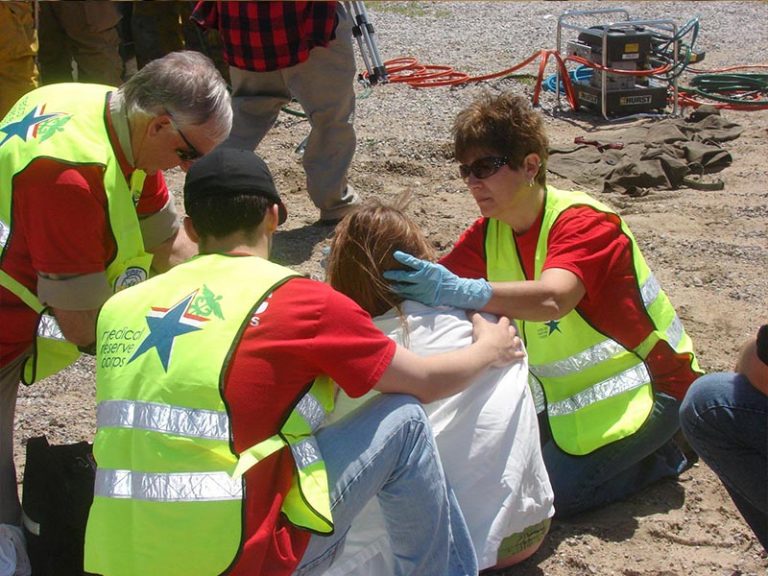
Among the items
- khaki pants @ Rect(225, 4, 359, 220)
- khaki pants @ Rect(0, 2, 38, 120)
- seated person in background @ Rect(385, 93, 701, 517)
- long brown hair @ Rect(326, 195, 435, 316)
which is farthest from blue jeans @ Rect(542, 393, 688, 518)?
khaki pants @ Rect(0, 2, 38, 120)

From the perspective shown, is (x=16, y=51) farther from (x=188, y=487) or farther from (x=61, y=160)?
(x=188, y=487)

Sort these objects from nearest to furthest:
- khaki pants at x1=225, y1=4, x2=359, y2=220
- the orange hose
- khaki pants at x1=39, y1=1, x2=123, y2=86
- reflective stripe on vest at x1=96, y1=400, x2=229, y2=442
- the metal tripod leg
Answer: reflective stripe on vest at x1=96, y1=400, x2=229, y2=442
khaki pants at x1=225, y1=4, x2=359, y2=220
the metal tripod leg
khaki pants at x1=39, y1=1, x2=123, y2=86
the orange hose

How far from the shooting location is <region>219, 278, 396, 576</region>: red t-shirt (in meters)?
2.21

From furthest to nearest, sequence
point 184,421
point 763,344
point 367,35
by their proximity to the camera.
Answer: point 367,35, point 763,344, point 184,421

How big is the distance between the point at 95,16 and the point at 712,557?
19.5 ft

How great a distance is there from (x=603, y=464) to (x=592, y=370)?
0.96 ft

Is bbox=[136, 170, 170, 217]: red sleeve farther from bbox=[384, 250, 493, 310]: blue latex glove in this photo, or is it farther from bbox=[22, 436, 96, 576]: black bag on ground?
bbox=[384, 250, 493, 310]: blue latex glove

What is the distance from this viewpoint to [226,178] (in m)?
2.40

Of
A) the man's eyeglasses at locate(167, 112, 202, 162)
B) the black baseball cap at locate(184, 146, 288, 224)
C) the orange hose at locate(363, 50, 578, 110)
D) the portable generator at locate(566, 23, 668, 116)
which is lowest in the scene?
the orange hose at locate(363, 50, 578, 110)

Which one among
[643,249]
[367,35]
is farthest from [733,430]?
[367,35]

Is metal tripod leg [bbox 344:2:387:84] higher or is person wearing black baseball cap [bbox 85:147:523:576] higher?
person wearing black baseball cap [bbox 85:147:523:576]

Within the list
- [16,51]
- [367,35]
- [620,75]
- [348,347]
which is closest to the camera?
[348,347]

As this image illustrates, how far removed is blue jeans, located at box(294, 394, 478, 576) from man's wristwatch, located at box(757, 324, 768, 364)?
2.59 ft

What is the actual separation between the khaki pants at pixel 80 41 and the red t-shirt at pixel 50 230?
15.8ft
